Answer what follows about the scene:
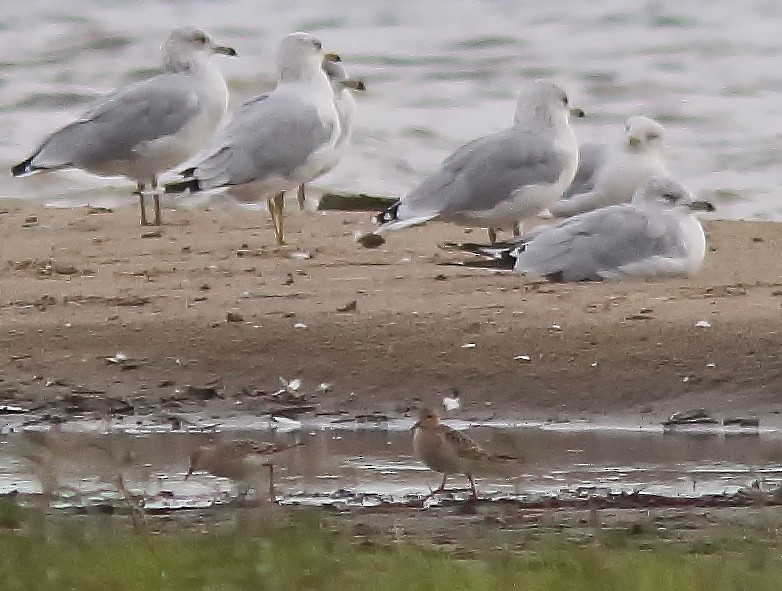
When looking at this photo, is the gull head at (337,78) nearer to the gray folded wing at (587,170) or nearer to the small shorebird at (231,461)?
the gray folded wing at (587,170)

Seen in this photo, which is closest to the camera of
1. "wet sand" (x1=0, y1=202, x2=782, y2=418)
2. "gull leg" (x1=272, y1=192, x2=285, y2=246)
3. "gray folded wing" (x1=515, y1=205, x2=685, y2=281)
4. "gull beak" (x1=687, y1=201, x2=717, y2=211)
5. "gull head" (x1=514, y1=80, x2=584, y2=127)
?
"wet sand" (x1=0, y1=202, x2=782, y2=418)

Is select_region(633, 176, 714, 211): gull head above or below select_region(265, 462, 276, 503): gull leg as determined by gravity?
above

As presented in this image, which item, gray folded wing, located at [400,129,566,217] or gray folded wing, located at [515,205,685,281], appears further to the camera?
gray folded wing, located at [400,129,566,217]

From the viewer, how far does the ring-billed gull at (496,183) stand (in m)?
11.7

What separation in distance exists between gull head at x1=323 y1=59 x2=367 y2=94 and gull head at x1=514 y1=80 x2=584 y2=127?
2.56 m

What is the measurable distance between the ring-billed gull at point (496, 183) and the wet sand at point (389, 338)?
834mm

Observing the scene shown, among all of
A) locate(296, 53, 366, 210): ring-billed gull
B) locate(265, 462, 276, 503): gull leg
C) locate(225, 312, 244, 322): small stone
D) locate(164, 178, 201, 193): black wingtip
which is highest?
locate(296, 53, 366, 210): ring-billed gull

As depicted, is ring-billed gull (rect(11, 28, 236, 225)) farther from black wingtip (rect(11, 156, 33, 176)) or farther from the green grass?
the green grass

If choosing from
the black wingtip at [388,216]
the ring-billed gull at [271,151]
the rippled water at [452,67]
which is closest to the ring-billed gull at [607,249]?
the black wingtip at [388,216]

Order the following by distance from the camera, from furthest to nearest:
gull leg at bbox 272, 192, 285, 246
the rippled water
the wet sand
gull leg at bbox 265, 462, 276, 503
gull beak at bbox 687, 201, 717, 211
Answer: the rippled water, gull leg at bbox 272, 192, 285, 246, gull beak at bbox 687, 201, 717, 211, the wet sand, gull leg at bbox 265, 462, 276, 503

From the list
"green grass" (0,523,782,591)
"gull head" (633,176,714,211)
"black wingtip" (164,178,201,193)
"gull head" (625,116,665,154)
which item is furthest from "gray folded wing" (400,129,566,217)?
"green grass" (0,523,782,591)

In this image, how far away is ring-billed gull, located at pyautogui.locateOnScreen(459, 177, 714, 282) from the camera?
1070 cm

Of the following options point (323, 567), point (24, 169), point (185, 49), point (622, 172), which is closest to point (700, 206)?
point (622, 172)

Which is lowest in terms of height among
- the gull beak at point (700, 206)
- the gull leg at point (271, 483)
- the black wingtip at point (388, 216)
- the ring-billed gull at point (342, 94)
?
the gull leg at point (271, 483)
